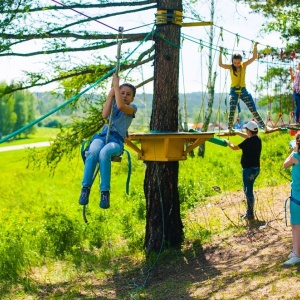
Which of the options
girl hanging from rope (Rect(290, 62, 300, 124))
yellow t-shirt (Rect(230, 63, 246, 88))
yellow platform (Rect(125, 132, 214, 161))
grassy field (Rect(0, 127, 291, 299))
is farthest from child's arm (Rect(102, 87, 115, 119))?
girl hanging from rope (Rect(290, 62, 300, 124))

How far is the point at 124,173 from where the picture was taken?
64.0 feet

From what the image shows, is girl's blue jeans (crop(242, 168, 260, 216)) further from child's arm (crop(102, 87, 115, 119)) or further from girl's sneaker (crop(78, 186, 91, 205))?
girl's sneaker (crop(78, 186, 91, 205))

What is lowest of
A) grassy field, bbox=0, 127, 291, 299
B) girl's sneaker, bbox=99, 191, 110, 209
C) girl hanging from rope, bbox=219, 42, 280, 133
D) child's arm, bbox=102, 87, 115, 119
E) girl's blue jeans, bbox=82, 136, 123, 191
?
grassy field, bbox=0, 127, 291, 299

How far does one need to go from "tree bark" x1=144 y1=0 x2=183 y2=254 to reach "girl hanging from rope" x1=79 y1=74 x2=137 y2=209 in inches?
67.0

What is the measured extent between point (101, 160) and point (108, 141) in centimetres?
28

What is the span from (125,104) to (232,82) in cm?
303

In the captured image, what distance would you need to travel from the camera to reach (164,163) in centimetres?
802

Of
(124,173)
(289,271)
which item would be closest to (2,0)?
(289,271)

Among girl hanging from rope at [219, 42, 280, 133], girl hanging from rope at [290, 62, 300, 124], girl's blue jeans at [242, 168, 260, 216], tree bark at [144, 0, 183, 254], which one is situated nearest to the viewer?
tree bark at [144, 0, 183, 254]

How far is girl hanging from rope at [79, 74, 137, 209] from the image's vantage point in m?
5.76

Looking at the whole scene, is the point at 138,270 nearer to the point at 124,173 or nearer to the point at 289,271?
the point at 289,271

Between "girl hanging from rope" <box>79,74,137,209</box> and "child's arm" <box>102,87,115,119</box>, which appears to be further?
"child's arm" <box>102,87,115,119</box>

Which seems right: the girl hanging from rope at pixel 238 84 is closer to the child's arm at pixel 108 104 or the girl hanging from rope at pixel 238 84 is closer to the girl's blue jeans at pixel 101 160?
the child's arm at pixel 108 104

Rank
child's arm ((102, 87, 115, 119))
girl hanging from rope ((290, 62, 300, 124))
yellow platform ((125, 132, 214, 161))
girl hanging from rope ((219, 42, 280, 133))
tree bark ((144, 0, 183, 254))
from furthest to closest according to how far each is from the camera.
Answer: girl hanging from rope ((290, 62, 300, 124)), girl hanging from rope ((219, 42, 280, 133)), tree bark ((144, 0, 183, 254)), yellow platform ((125, 132, 214, 161)), child's arm ((102, 87, 115, 119))
